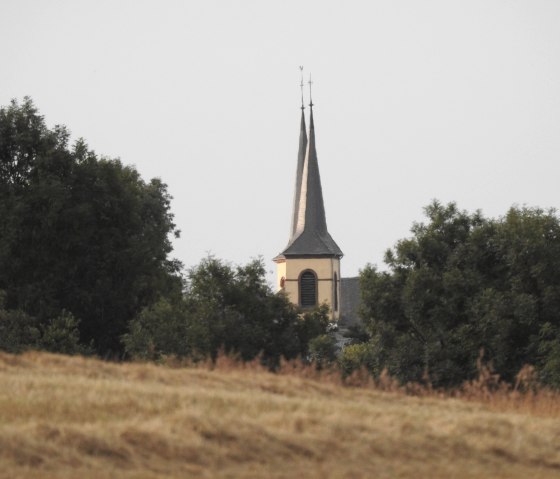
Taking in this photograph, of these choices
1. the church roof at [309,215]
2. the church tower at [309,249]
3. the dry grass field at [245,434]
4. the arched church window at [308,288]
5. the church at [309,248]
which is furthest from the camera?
the arched church window at [308,288]

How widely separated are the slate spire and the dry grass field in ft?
335

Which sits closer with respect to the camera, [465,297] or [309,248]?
[465,297]

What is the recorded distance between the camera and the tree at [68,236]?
155 feet

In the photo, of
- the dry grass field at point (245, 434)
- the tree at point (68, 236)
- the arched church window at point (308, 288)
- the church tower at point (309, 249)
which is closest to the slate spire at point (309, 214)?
the church tower at point (309, 249)

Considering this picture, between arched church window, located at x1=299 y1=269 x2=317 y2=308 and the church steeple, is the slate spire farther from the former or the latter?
arched church window, located at x1=299 y1=269 x2=317 y2=308

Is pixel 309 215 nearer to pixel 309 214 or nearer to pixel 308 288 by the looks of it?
pixel 309 214

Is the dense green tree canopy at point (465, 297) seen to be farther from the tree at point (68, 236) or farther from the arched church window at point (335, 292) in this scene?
the arched church window at point (335, 292)

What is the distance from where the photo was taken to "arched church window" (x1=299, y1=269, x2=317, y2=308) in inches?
4914

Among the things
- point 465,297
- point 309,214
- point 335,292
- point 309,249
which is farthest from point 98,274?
point 335,292

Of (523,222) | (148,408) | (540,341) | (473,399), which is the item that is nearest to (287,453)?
(148,408)

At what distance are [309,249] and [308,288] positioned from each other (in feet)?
14.1

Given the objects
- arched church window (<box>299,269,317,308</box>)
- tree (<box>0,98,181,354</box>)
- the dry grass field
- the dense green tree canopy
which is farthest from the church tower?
the dry grass field

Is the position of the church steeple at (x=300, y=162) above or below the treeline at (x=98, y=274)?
above

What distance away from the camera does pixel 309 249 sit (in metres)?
124
